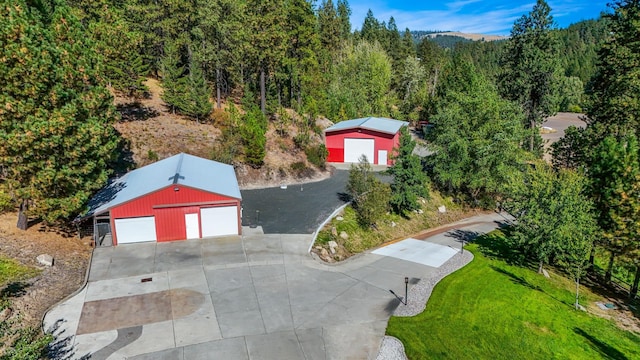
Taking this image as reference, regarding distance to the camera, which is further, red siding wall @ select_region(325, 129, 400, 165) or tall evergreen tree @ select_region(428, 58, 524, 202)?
red siding wall @ select_region(325, 129, 400, 165)

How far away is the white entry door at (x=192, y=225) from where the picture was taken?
74.4ft

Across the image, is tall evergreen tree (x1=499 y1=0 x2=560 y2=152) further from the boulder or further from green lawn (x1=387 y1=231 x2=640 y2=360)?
the boulder

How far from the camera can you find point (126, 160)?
32031mm

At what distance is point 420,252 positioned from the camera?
78.1 ft

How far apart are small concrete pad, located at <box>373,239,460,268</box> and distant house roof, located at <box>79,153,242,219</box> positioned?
32.3ft

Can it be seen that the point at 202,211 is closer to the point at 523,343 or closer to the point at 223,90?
the point at 523,343

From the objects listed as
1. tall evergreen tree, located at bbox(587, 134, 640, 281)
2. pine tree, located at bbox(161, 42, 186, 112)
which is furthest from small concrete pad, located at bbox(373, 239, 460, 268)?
pine tree, located at bbox(161, 42, 186, 112)

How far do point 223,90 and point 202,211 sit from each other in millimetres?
32601

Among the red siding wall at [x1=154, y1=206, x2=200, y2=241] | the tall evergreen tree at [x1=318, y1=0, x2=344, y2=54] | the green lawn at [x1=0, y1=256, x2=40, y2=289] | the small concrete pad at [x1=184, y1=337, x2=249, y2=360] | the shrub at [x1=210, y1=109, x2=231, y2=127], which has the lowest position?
the small concrete pad at [x1=184, y1=337, x2=249, y2=360]

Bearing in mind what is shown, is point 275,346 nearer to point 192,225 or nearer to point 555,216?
point 192,225

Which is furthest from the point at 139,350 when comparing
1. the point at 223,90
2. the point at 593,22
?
the point at 593,22

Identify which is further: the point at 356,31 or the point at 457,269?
the point at 356,31

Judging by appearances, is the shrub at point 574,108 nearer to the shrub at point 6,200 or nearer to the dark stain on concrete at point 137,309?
the dark stain on concrete at point 137,309

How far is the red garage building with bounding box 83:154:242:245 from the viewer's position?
70.8 feet
